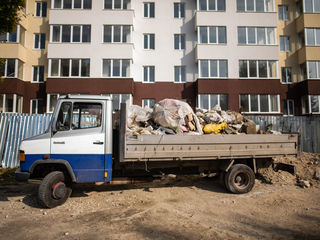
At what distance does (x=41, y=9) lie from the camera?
18438mm

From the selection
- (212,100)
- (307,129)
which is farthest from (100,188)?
(212,100)

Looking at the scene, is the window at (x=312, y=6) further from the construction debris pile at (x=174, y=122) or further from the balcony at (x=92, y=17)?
the construction debris pile at (x=174, y=122)

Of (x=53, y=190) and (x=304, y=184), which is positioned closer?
(x=53, y=190)

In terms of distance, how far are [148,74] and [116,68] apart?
2891 millimetres

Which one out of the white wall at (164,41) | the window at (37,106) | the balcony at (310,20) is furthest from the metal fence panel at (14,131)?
the balcony at (310,20)

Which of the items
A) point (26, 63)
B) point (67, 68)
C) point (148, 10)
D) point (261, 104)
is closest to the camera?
point (67, 68)

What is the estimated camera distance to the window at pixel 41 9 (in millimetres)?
18447

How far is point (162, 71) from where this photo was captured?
703 inches

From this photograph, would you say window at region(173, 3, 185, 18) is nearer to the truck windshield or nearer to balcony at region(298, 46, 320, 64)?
balcony at region(298, 46, 320, 64)

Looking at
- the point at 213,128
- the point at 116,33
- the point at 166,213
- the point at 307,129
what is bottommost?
the point at 166,213

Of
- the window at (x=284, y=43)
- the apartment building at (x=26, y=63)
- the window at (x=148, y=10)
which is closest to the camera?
the apartment building at (x=26, y=63)

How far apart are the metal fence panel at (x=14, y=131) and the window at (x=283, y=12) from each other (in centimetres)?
2287

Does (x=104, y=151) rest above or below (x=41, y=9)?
below

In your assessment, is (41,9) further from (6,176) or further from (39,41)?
(6,176)
